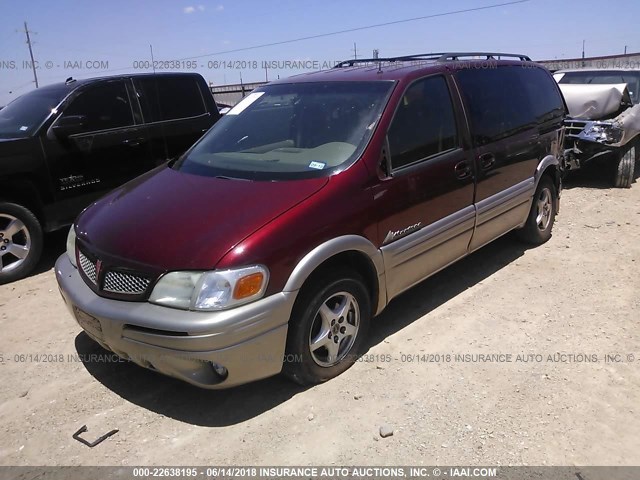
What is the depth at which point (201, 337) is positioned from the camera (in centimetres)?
258

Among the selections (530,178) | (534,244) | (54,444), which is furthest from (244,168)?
(534,244)

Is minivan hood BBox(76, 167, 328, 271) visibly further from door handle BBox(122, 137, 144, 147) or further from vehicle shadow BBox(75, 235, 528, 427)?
door handle BBox(122, 137, 144, 147)

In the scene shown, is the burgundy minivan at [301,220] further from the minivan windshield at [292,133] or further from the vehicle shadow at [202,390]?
the vehicle shadow at [202,390]

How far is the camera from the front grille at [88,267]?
10.0ft

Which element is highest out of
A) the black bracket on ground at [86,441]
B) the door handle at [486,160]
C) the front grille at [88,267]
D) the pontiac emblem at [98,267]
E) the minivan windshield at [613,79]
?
the minivan windshield at [613,79]

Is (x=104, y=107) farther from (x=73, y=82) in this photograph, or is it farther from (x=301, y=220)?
(x=301, y=220)

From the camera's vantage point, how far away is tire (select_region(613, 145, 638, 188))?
7980 millimetres

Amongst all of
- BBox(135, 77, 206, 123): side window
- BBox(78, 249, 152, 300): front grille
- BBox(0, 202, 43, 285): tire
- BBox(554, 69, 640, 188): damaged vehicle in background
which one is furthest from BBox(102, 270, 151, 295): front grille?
BBox(554, 69, 640, 188): damaged vehicle in background

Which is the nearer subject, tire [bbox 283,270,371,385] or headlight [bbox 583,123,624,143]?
tire [bbox 283,270,371,385]

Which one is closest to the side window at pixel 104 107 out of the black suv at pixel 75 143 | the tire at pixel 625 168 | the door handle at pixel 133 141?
the black suv at pixel 75 143

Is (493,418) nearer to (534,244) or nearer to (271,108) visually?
(271,108)

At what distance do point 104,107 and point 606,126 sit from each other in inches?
267

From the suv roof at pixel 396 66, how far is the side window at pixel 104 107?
2.45 meters

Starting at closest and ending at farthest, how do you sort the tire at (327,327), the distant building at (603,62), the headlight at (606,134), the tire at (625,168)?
the tire at (327,327), the headlight at (606,134), the tire at (625,168), the distant building at (603,62)
